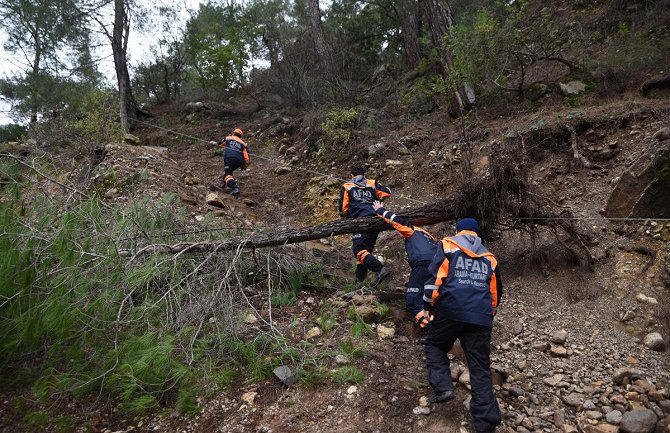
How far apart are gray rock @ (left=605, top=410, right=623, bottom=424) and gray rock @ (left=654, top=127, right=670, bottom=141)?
3.41 m

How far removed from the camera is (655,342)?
125 inches

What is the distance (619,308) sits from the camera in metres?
3.59

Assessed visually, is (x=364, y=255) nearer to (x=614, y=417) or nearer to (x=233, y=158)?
(x=614, y=417)

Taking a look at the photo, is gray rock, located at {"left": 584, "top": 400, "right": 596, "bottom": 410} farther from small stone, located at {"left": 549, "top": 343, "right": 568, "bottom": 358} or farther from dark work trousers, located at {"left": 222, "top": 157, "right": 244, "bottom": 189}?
dark work trousers, located at {"left": 222, "top": 157, "right": 244, "bottom": 189}

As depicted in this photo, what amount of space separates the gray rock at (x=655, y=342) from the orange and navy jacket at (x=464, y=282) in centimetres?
128

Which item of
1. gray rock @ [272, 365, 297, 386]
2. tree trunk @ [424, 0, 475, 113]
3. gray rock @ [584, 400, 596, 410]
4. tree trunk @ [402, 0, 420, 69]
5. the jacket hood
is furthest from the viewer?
tree trunk @ [402, 0, 420, 69]

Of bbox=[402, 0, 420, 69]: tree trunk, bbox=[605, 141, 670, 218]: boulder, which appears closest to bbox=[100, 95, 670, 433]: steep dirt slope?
bbox=[605, 141, 670, 218]: boulder

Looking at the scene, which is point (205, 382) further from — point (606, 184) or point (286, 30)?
point (286, 30)

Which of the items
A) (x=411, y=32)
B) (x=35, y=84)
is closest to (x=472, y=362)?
(x=411, y=32)

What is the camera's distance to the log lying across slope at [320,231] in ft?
14.7

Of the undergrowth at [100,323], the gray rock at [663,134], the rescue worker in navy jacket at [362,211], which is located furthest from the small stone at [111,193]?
the gray rock at [663,134]

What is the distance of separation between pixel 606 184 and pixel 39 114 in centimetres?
1418

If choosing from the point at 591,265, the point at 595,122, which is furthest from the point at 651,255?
the point at 595,122

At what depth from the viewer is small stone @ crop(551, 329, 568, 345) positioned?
11.3 feet
